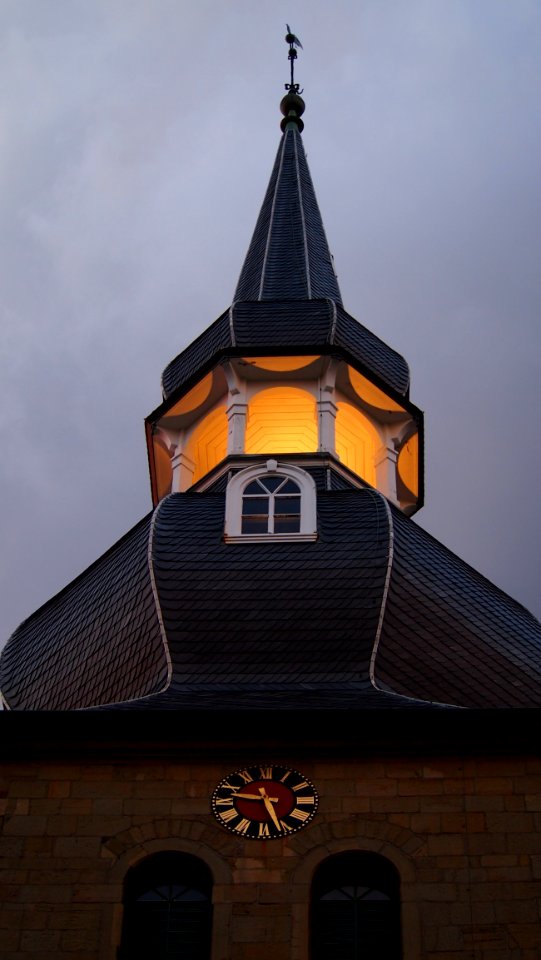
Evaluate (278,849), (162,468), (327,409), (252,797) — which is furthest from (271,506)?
(278,849)

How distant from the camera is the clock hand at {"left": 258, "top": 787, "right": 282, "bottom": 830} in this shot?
22281 millimetres

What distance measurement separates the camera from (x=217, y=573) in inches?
1055

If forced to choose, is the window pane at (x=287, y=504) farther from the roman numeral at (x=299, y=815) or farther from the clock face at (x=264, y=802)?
the roman numeral at (x=299, y=815)

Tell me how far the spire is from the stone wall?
14.5 metres

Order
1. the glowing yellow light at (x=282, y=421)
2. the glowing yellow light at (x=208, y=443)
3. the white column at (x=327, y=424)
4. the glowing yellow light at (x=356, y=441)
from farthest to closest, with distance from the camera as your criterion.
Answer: the glowing yellow light at (x=208, y=443)
the glowing yellow light at (x=356, y=441)
the glowing yellow light at (x=282, y=421)
the white column at (x=327, y=424)

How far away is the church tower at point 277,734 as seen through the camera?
21625mm

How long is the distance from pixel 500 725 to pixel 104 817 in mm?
4804

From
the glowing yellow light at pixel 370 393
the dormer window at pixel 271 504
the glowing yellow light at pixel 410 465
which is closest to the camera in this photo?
the dormer window at pixel 271 504

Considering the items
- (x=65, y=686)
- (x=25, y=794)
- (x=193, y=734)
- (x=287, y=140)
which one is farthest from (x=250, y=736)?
(x=287, y=140)

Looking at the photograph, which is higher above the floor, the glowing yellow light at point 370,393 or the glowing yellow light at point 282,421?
the glowing yellow light at point 370,393

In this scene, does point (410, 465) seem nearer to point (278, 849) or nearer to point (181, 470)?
point (181, 470)

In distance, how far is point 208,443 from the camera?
116ft

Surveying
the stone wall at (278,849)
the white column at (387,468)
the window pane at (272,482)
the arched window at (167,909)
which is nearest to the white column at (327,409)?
the white column at (387,468)

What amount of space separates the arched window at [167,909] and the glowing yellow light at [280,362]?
43.8 feet
